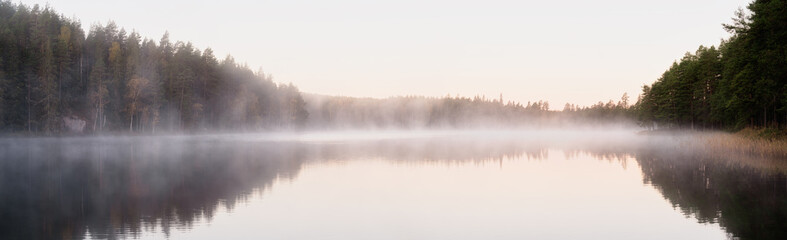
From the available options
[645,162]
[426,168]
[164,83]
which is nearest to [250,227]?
[426,168]

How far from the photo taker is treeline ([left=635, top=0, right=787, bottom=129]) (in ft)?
129

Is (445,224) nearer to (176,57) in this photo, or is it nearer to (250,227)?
(250,227)

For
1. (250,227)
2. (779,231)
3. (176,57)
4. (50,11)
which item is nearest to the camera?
(779,231)

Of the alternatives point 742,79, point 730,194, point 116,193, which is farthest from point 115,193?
point 742,79

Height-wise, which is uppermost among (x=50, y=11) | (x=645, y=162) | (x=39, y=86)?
(x=50, y=11)

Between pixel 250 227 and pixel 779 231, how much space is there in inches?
532

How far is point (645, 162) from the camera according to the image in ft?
125

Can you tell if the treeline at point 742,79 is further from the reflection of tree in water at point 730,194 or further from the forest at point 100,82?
the forest at point 100,82

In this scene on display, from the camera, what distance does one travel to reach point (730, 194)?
2084 centimetres

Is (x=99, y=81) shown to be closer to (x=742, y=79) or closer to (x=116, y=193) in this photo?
(x=116, y=193)

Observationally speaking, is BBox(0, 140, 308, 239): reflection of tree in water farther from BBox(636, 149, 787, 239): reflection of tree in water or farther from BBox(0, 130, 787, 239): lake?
BBox(636, 149, 787, 239): reflection of tree in water

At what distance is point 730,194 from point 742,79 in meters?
31.1

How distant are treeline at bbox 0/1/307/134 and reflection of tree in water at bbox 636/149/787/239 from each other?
76.0 meters

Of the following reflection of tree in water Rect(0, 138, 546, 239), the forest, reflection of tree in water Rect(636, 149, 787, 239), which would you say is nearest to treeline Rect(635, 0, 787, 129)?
reflection of tree in water Rect(636, 149, 787, 239)
